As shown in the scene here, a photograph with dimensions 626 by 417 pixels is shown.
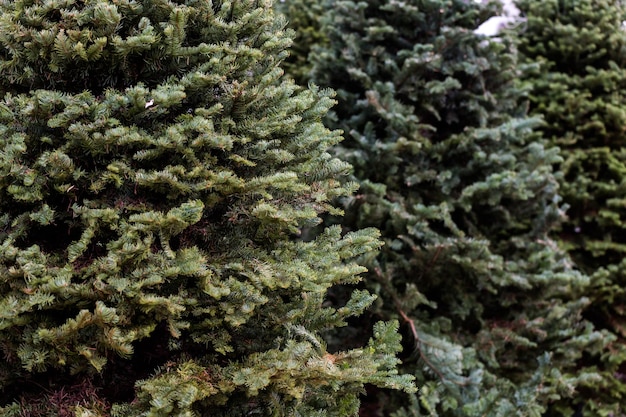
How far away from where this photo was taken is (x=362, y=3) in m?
3.08

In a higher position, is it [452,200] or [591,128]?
[452,200]

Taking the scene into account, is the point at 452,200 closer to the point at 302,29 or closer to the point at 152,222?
the point at 152,222

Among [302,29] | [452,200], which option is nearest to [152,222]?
[452,200]

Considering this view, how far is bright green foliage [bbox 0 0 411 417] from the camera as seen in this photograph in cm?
155

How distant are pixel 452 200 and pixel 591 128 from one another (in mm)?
2277

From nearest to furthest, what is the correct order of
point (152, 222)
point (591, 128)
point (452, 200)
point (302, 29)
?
point (152, 222) → point (452, 200) → point (591, 128) → point (302, 29)

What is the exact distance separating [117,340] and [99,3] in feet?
3.22

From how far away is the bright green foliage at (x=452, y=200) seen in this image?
2914 millimetres

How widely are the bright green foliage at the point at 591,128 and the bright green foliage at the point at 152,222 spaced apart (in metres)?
3.14

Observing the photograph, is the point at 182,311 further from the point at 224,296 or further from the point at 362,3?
the point at 362,3

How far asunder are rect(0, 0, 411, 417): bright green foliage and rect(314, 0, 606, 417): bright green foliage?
3.62 feet

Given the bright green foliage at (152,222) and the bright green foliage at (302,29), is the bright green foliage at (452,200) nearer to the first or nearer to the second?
the bright green foliage at (152,222)

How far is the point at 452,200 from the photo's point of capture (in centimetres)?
306

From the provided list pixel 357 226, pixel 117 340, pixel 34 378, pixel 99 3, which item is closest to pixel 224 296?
pixel 117 340
